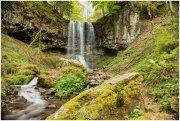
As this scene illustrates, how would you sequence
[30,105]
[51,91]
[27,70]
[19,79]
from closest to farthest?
[30,105] → [51,91] → [19,79] → [27,70]

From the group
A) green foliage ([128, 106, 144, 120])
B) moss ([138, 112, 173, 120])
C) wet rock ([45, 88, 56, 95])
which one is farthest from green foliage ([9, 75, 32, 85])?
moss ([138, 112, 173, 120])

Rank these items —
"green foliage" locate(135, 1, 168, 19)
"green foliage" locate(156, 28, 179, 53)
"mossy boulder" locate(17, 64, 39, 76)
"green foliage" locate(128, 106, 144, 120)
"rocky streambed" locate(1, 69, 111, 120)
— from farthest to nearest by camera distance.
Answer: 1. "green foliage" locate(135, 1, 168, 19)
2. "mossy boulder" locate(17, 64, 39, 76)
3. "green foliage" locate(156, 28, 179, 53)
4. "rocky streambed" locate(1, 69, 111, 120)
5. "green foliage" locate(128, 106, 144, 120)

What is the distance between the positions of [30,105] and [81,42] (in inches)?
650

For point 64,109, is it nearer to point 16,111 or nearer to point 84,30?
point 16,111

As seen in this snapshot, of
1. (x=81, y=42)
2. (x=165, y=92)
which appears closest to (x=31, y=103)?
(x=165, y=92)

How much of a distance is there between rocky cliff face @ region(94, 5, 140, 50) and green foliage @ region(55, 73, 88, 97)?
36.7ft

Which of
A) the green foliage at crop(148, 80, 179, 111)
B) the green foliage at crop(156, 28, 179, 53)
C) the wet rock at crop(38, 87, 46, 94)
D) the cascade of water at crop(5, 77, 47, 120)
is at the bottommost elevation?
the cascade of water at crop(5, 77, 47, 120)

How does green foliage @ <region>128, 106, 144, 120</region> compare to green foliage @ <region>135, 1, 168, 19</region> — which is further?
green foliage @ <region>135, 1, 168, 19</region>

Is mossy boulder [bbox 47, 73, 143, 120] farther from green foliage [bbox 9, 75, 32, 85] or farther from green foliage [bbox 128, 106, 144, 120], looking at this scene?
green foliage [bbox 9, 75, 32, 85]

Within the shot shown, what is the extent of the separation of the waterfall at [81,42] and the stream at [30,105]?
1267 centimetres

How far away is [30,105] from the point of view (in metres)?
9.92

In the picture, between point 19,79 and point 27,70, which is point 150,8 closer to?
point 27,70

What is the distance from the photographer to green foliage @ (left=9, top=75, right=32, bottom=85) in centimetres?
1363

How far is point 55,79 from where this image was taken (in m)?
13.4
